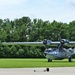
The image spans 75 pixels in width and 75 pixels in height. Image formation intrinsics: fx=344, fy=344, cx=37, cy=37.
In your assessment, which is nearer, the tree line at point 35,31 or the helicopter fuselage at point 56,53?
the helicopter fuselage at point 56,53

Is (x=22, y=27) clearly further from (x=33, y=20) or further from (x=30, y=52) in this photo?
(x=30, y=52)

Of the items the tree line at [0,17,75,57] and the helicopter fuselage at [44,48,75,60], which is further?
the tree line at [0,17,75,57]

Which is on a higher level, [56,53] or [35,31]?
[35,31]

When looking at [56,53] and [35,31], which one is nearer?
[56,53]

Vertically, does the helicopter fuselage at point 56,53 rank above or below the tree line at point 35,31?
below

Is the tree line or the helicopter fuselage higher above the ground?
the tree line

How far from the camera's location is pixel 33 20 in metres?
125

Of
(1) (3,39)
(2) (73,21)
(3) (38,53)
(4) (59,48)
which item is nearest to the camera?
(4) (59,48)

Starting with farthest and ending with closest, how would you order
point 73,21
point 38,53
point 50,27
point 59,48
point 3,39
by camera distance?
point 73,21 < point 50,27 < point 3,39 < point 38,53 < point 59,48

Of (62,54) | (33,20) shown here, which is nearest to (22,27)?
(33,20)

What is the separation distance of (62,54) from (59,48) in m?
1.06

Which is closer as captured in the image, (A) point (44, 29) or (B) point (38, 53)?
(B) point (38, 53)

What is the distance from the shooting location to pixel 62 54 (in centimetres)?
5284

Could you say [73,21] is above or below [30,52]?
above
